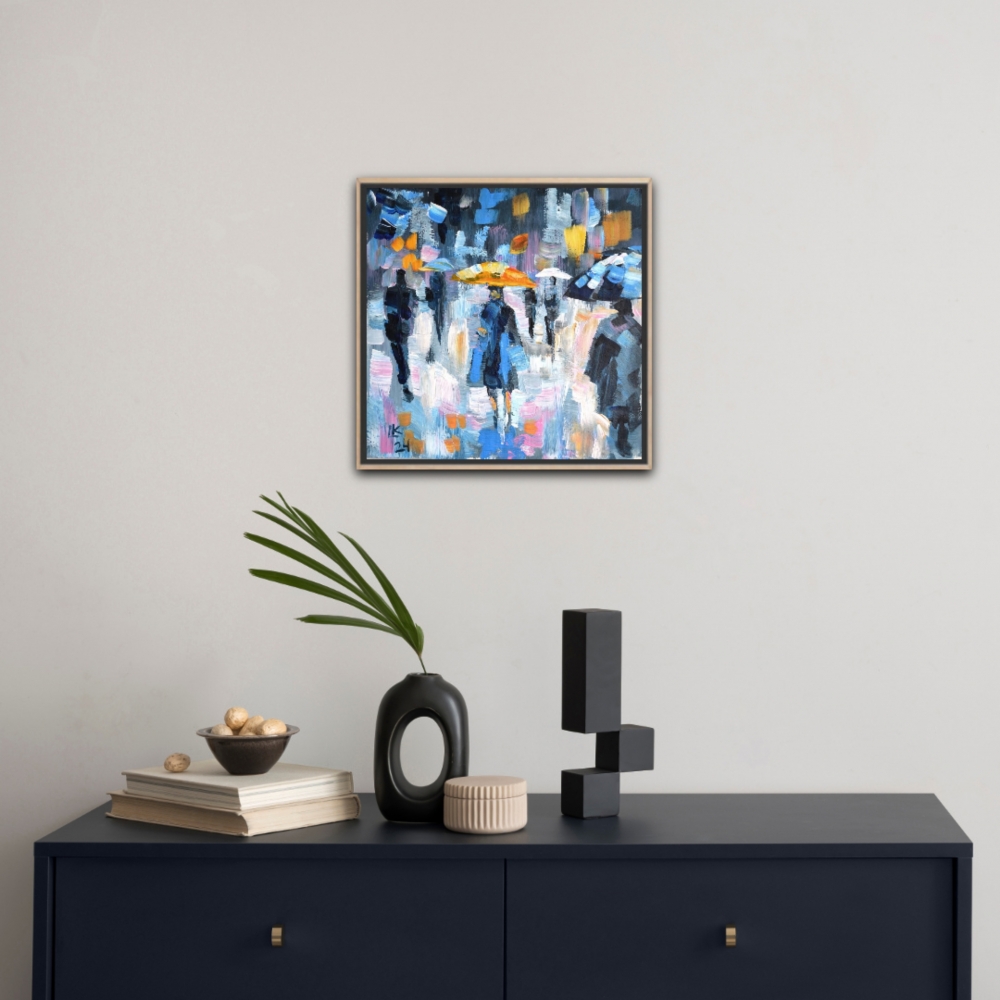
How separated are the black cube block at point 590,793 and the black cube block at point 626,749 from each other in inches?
0.8

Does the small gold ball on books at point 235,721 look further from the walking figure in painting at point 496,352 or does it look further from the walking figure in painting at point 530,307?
the walking figure in painting at point 530,307

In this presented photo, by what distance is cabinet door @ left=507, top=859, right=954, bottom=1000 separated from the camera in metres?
1.41

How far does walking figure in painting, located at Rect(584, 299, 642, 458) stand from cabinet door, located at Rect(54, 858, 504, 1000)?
2.62 ft

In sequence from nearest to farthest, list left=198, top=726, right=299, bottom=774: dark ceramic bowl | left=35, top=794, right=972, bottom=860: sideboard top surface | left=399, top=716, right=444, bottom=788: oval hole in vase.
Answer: left=35, top=794, right=972, bottom=860: sideboard top surface, left=198, top=726, right=299, bottom=774: dark ceramic bowl, left=399, top=716, right=444, bottom=788: oval hole in vase

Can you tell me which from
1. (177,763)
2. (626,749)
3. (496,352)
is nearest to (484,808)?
(626,749)

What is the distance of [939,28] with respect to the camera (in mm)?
1821

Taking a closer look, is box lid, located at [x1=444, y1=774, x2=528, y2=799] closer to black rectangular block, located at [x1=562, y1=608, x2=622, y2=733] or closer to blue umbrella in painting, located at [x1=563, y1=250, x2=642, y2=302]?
black rectangular block, located at [x1=562, y1=608, x2=622, y2=733]

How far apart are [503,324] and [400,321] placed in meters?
0.19

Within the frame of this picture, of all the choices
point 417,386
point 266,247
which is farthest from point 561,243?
point 266,247

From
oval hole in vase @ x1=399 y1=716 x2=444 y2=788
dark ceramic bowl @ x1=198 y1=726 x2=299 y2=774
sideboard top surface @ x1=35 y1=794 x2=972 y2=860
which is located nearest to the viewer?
sideboard top surface @ x1=35 y1=794 x2=972 y2=860

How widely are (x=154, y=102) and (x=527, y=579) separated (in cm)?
111

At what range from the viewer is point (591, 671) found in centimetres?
156

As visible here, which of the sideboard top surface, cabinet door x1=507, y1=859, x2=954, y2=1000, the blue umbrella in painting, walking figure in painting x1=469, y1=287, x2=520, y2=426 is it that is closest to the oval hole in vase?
the sideboard top surface

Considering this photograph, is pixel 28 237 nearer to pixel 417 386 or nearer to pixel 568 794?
pixel 417 386
